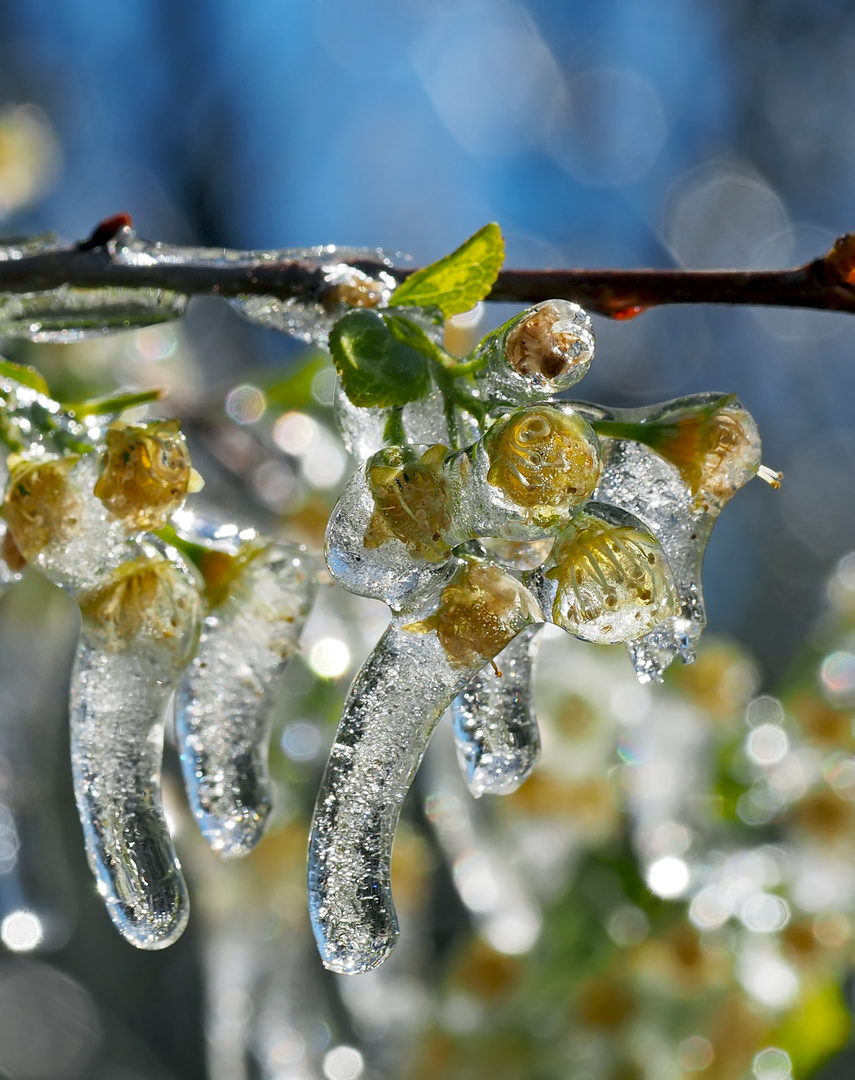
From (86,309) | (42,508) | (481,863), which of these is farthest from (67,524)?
(481,863)

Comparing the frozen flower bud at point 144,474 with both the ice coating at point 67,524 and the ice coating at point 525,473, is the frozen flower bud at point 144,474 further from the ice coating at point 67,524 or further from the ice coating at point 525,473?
the ice coating at point 525,473

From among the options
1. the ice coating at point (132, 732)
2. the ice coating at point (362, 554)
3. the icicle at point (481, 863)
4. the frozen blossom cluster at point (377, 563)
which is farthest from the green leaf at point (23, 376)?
the icicle at point (481, 863)

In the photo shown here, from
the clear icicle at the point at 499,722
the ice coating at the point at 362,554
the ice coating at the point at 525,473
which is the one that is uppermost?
the ice coating at the point at 525,473

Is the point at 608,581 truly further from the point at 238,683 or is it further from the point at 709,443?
the point at 238,683

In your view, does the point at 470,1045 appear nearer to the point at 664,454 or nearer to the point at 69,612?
the point at 69,612

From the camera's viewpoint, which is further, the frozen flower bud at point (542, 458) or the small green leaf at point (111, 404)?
the small green leaf at point (111, 404)

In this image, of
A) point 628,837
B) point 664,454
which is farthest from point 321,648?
point 664,454

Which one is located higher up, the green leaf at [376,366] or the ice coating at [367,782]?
the green leaf at [376,366]
